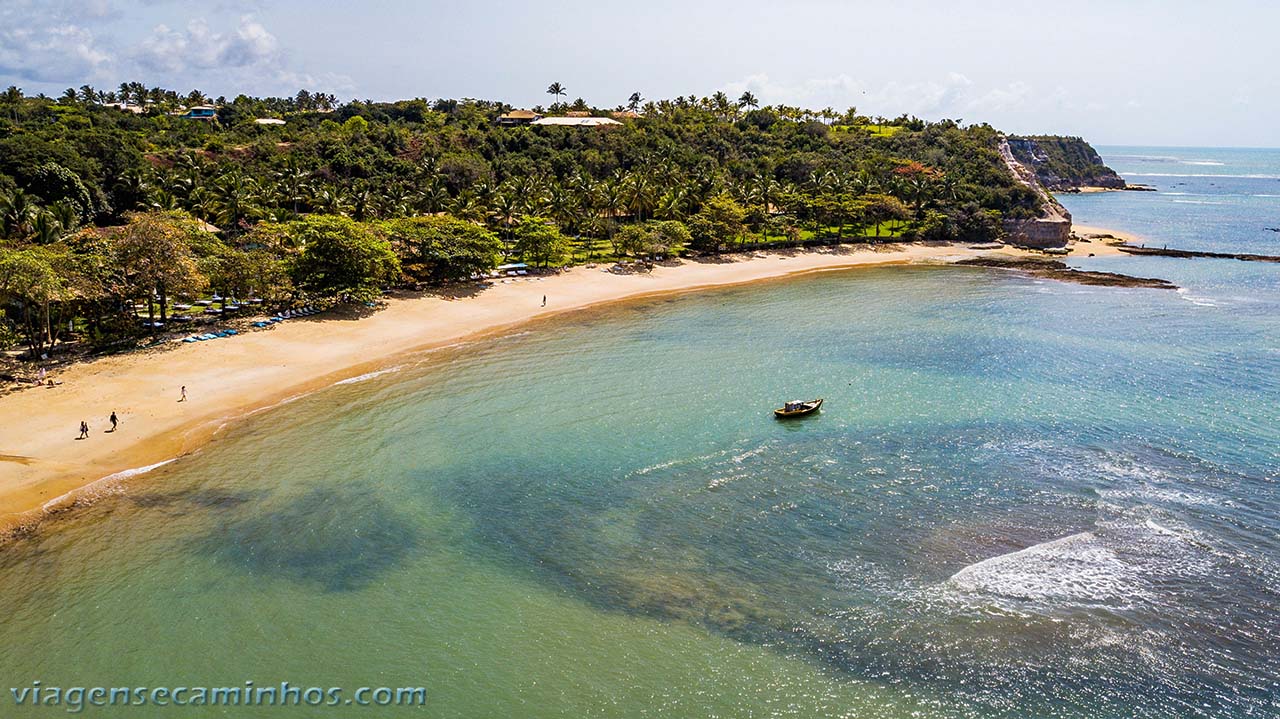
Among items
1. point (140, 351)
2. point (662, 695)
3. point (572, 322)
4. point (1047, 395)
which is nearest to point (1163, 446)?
point (1047, 395)

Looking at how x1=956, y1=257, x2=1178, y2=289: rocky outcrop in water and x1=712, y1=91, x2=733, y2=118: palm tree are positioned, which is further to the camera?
x1=712, y1=91, x2=733, y2=118: palm tree

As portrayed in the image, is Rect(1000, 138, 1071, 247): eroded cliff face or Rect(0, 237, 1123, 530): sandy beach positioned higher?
Rect(1000, 138, 1071, 247): eroded cliff face

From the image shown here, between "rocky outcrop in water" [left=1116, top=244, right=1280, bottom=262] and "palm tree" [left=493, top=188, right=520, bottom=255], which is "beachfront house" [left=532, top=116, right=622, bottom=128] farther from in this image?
"rocky outcrop in water" [left=1116, top=244, right=1280, bottom=262]

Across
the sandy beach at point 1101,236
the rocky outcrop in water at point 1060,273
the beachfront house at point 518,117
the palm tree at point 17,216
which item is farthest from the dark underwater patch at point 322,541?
the beachfront house at point 518,117

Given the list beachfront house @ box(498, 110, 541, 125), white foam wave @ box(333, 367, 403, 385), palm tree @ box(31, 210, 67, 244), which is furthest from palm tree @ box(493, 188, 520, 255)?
beachfront house @ box(498, 110, 541, 125)

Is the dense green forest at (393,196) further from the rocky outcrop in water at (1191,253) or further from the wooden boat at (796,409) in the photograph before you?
the wooden boat at (796,409)

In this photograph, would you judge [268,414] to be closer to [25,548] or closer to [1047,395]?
[25,548]

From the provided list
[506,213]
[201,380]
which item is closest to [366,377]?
[201,380]
